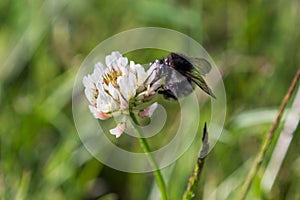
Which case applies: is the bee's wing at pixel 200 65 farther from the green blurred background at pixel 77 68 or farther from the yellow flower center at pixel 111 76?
the green blurred background at pixel 77 68

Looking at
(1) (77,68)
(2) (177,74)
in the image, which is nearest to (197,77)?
(2) (177,74)

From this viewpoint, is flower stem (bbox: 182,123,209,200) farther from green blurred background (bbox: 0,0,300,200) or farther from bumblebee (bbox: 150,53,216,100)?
green blurred background (bbox: 0,0,300,200)

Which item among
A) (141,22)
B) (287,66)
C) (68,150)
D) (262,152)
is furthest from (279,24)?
(262,152)

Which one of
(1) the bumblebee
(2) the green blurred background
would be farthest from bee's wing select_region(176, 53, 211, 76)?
(2) the green blurred background

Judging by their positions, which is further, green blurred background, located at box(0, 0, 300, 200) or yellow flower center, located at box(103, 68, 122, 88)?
green blurred background, located at box(0, 0, 300, 200)

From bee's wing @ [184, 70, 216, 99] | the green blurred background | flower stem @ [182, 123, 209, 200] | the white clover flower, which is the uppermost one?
the white clover flower

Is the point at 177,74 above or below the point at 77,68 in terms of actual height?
above

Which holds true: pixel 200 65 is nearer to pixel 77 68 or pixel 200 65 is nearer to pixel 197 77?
pixel 197 77
